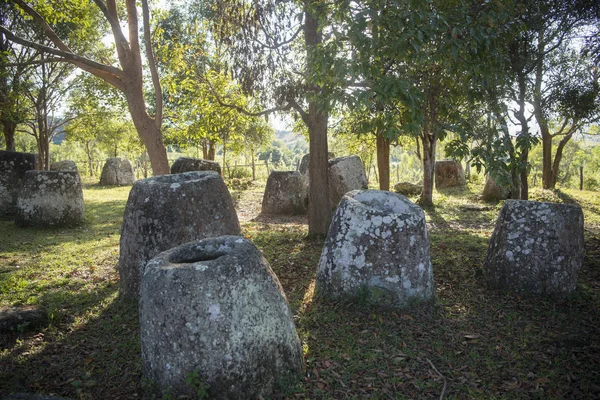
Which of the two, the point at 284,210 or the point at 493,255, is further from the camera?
the point at 284,210

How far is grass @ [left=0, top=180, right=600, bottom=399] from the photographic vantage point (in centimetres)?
357

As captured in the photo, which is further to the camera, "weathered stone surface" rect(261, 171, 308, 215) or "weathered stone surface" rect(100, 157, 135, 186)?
"weathered stone surface" rect(100, 157, 135, 186)

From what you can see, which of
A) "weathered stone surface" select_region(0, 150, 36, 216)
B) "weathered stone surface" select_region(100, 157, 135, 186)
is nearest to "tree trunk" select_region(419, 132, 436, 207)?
"weathered stone surface" select_region(0, 150, 36, 216)

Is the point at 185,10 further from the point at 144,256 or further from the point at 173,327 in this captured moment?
the point at 173,327

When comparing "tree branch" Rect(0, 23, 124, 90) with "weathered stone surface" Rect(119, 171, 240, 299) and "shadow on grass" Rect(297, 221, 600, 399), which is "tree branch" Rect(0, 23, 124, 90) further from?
"shadow on grass" Rect(297, 221, 600, 399)

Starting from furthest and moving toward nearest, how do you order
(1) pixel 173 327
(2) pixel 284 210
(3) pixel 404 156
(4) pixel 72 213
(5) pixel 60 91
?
(3) pixel 404 156
(5) pixel 60 91
(2) pixel 284 210
(4) pixel 72 213
(1) pixel 173 327

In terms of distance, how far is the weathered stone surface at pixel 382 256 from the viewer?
16.1 ft

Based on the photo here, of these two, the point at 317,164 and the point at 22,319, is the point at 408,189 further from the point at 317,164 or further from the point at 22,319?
the point at 22,319

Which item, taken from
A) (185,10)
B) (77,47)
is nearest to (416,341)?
(77,47)

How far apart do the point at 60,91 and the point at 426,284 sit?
66.1 ft

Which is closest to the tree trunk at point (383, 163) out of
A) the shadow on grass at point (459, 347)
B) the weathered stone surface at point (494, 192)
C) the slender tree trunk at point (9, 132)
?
the weathered stone surface at point (494, 192)

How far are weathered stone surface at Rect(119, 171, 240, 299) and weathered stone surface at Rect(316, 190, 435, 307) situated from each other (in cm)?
176

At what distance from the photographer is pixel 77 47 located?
15.7 metres

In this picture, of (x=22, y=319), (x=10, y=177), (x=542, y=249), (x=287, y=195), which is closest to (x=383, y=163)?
(x=287, y=195)
